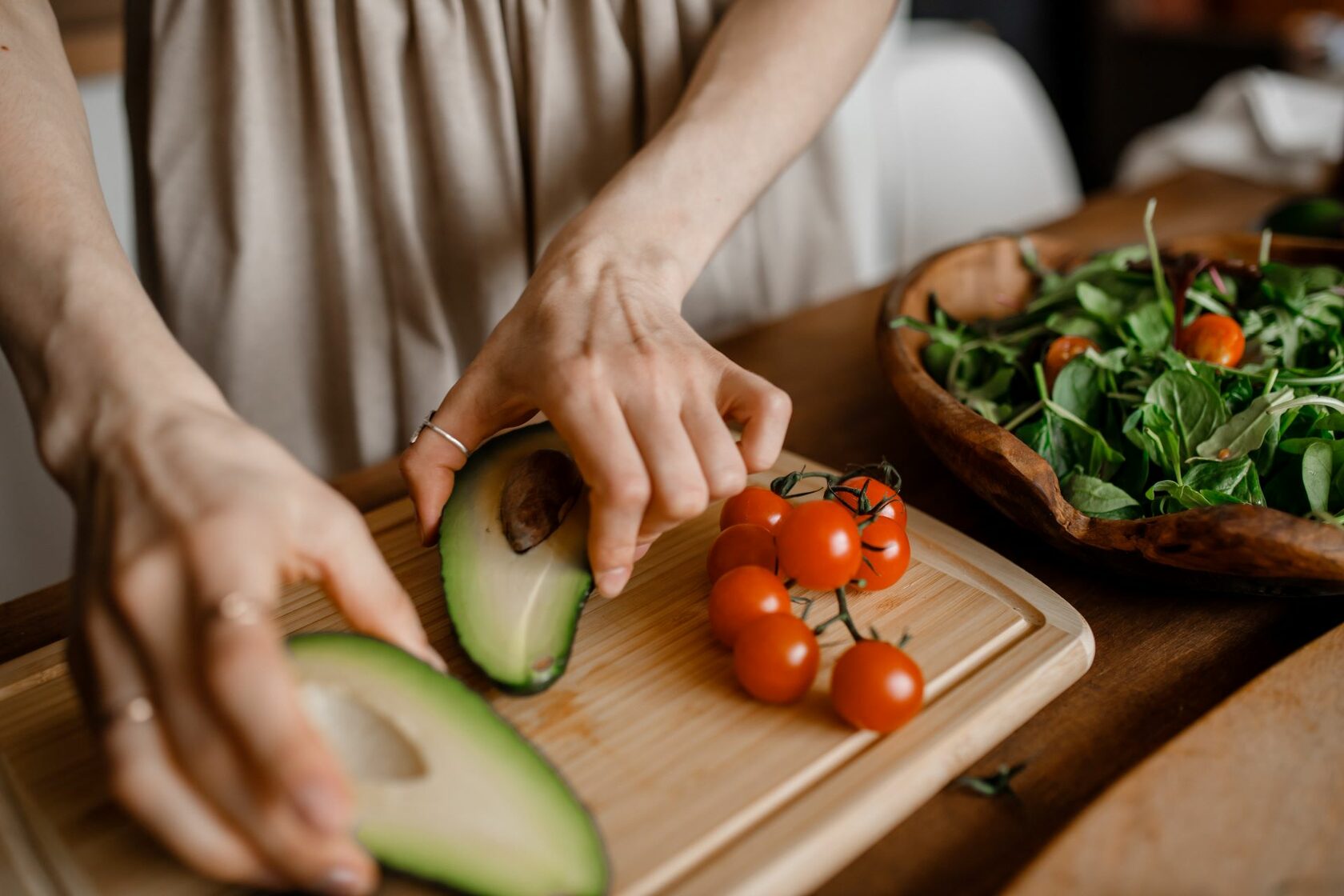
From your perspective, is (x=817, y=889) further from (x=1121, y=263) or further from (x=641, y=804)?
(x=1121, y=263)

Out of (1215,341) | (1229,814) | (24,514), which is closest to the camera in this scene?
(1229,814)

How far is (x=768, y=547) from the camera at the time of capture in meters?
0.75

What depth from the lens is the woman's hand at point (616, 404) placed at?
0.65 m

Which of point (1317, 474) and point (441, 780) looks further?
point (1317, 474)

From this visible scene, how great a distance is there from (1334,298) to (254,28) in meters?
1.17

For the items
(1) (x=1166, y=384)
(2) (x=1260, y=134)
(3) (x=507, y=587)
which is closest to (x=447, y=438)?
(3) (x=507, y=587)

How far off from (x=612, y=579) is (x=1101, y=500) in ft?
1.29

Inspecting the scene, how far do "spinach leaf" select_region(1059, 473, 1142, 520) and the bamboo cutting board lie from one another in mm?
75

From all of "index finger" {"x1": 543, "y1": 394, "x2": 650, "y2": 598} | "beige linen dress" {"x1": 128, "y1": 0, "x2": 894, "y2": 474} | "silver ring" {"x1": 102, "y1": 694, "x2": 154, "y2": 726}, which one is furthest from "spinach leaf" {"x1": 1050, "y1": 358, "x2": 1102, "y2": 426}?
"silver ring" {"x1": 102, "y1": 694, "x2": 154, "y2": 726}

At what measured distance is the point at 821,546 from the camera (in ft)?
2.29

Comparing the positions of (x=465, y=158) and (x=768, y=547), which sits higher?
(x=465, y=158)

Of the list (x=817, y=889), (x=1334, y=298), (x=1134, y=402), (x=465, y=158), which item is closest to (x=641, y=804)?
(x=817, y=889)

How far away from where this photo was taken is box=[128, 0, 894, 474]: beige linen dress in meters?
1.06

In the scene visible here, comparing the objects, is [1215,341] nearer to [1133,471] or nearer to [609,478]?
[1133,471]
